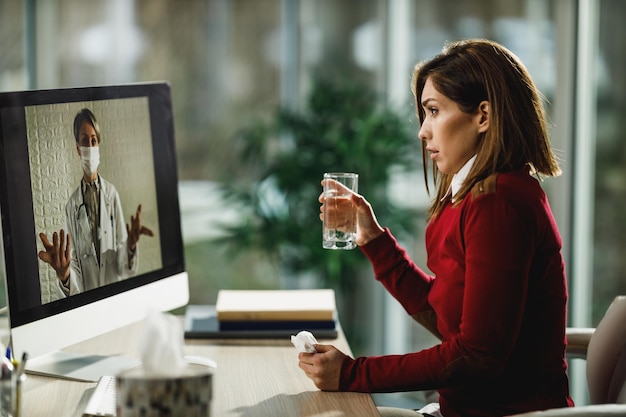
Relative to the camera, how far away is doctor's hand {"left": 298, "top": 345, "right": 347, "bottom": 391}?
1505 millimetres

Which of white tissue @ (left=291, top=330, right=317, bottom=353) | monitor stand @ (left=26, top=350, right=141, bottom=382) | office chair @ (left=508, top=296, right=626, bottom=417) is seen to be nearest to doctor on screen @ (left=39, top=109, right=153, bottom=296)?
monitor stand @ (left=26, top=350, right=141, bottom=382)

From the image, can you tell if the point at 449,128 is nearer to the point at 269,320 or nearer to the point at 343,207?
the point at 343,207

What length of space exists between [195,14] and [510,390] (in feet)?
9.76

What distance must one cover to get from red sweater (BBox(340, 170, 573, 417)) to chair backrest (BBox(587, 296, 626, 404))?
18 cm

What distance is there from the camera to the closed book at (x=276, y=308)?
6.43 ft

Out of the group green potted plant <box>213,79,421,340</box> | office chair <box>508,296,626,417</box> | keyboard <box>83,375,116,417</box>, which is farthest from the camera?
green potted plant <box>213,79,421,340</box>

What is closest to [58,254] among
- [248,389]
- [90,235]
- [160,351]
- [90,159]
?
[90,235]

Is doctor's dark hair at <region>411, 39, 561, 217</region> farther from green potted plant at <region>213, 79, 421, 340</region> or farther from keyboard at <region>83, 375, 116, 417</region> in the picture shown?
green potted plant at <region>213, 79, 421, 340</region>

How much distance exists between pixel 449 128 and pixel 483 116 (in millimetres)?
69

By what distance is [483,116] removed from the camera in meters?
1.56

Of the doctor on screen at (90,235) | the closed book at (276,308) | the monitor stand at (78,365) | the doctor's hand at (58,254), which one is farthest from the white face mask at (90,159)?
the closed book at (276,308)

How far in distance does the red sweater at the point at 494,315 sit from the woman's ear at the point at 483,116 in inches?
4.4

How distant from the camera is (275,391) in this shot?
1.54m

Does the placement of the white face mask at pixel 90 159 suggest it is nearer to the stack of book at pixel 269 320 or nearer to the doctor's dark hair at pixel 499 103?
the stack of book at pixel 269 320
